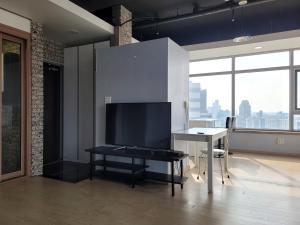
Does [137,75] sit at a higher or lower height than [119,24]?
lower

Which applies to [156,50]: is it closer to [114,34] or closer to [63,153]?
[114,34]

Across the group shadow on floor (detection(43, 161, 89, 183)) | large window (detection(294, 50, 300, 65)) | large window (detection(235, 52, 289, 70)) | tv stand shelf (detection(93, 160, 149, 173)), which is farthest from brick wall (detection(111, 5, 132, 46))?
large window (detection(294, 50, 300, 65))

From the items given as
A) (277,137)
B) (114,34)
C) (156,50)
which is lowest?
(277,137)

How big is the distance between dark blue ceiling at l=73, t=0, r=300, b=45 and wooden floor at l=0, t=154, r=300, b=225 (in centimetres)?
317

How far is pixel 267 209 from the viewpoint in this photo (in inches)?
111

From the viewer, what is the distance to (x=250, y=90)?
6.89 m

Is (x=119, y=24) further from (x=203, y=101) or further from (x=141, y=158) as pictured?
(x=203, y=101)

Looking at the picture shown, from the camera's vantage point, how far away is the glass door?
382 centimetres

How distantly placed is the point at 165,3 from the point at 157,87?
1903mm

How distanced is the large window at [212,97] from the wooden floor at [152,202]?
3.30m

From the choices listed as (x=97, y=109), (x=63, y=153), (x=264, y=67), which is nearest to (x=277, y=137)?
(x=264, y=67)

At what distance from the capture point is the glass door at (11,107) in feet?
12.5

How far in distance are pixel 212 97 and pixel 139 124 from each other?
423 cm

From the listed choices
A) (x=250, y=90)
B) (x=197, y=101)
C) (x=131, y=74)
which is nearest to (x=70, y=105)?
(x=131, y=74)
